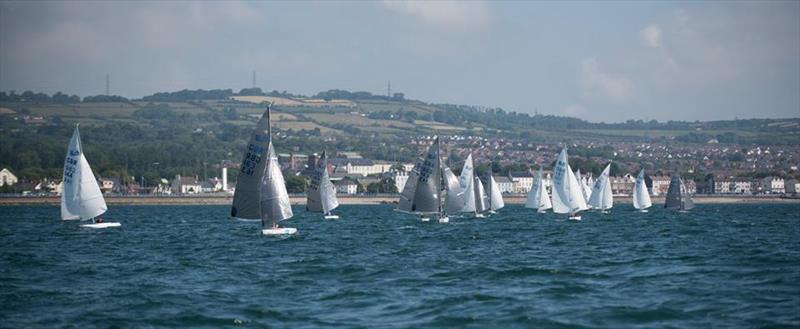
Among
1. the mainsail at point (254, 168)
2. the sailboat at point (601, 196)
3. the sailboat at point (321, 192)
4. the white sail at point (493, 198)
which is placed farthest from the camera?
the sailboat at point (601, 196)

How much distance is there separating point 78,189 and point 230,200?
109709 mm

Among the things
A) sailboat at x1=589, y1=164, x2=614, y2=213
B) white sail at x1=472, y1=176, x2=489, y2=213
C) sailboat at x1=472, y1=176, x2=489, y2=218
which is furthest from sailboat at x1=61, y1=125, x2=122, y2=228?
sailboat at x1=589, y1=164, x2=614, y2=213

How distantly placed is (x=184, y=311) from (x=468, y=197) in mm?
54468

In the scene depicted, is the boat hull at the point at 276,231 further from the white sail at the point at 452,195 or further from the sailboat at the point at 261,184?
the white sail at the point at 452,195

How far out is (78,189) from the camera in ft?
195

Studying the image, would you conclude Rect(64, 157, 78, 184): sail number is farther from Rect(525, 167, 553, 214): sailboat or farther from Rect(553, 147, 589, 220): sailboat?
Rect(525, 167, 553, 214): sailboat

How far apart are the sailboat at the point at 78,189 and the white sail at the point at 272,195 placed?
10.9 metres

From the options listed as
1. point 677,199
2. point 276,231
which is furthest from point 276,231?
point 677,199

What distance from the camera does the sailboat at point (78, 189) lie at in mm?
59156

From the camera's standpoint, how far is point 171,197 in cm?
16975

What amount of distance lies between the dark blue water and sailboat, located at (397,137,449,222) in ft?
44.0

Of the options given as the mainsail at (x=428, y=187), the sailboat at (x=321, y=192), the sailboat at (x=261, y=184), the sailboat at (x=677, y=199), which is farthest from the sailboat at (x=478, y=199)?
the sailboat at (x=261, y=184)

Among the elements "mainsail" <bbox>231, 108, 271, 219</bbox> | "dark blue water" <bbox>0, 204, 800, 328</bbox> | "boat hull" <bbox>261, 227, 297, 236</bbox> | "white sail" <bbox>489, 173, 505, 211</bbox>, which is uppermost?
"mainsail" <bbox>231, 108, 271, 219</bbox>

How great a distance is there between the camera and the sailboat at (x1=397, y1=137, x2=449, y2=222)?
2665 inches
